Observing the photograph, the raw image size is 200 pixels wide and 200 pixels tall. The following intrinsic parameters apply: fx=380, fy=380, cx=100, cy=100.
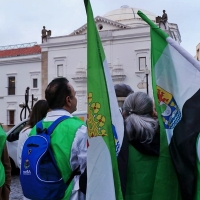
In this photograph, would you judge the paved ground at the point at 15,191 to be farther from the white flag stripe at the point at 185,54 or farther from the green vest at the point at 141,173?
the white flag stripe at the point at 185,54

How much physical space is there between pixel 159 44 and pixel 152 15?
39713 millimetres

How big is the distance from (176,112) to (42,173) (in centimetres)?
91

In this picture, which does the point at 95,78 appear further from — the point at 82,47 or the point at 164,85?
the point at 82,47

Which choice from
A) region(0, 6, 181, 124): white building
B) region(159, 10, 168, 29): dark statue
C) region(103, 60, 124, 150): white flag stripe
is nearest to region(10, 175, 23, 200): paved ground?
region(103, 60, 124, 150): white flag stripe

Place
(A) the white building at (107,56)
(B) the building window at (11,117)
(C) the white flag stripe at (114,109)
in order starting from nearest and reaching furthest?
(C) the white flag stripe at (114,109) < (A) the white building at (107,56) < (B) the building window at (11,117)

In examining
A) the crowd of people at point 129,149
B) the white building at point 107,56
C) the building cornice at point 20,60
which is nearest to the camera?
the crowd of people at point 129,149

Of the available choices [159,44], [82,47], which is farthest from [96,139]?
[82,47]

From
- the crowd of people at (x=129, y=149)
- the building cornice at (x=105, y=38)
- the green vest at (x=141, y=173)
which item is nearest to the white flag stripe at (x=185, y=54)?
the crowd of people at (x=129, y=149)

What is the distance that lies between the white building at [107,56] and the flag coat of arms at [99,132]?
30241 mm

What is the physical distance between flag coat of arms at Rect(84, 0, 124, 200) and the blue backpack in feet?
1.17

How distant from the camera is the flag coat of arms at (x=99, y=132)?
2.04m

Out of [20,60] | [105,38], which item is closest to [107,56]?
[105,38]

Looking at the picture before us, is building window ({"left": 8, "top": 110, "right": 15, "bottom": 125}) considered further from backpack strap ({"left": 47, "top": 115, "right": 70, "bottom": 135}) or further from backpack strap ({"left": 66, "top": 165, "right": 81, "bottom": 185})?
backpack strap ({"left": 66, "top": 165, "right": 81, "bottom": 185})

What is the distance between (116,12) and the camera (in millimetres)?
41906
